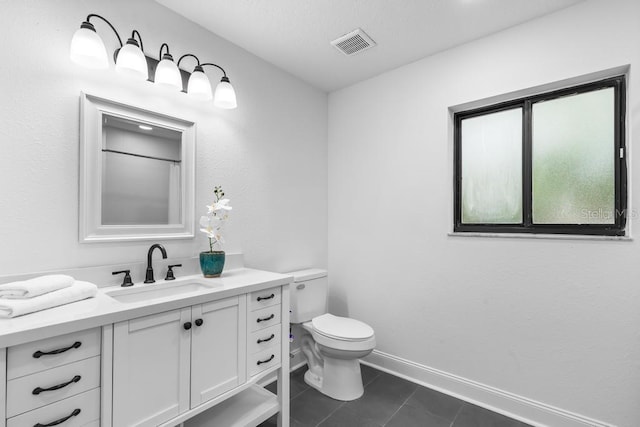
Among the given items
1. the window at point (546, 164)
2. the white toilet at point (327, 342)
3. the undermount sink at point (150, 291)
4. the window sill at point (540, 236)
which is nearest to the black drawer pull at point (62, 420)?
the undermount sink at point (150, 291)

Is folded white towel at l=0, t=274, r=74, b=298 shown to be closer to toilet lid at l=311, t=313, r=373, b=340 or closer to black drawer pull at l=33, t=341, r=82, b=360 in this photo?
black drawer pull at l=33, t=341, r=82, b=360

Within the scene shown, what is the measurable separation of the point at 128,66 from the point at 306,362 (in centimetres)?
241

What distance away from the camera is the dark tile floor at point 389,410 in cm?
182

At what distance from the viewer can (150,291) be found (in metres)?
1.54

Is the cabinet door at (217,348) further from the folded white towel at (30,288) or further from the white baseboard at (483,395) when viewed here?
the white baseboard at (483,395)

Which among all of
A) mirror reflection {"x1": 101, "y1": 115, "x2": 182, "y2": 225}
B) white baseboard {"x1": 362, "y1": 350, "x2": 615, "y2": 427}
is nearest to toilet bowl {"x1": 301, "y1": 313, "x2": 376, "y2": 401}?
white baseboard {"x1": 362, "y1": 350, "x2": 615, "y2": 427}

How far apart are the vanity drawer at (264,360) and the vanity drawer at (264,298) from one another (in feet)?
0.80

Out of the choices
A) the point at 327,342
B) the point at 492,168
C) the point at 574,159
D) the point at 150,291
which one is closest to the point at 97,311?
the point at 150,291

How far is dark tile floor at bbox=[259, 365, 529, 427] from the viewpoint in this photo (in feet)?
5.97

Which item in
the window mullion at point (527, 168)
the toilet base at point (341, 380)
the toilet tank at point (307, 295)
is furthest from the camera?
the toilet tank at point (307, 295)

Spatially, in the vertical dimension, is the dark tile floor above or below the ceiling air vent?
below

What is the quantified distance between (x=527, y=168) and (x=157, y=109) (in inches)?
90.3

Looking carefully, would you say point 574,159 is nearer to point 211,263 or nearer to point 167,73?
point 211,263

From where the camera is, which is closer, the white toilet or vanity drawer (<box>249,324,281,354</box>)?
vanity drawer (<box>249,324,281,354</box>)
